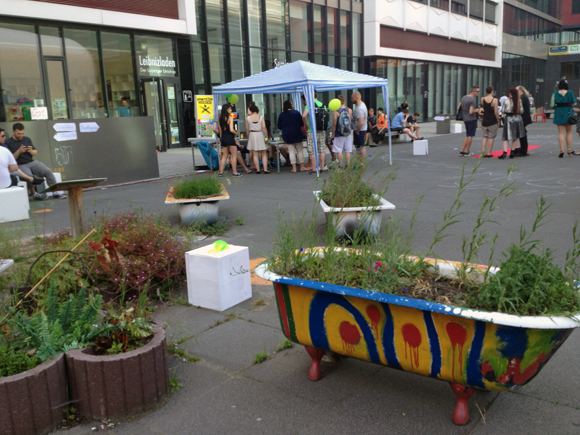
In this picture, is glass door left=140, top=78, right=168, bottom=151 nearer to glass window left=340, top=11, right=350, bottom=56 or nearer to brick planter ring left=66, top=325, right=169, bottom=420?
glass window left=340, top=11, right=350, bottom=56

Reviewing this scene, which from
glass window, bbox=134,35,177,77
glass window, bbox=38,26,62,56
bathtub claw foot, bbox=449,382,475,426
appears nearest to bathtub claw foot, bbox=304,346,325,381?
bathtub claw foot, bbox=449,382,475,426

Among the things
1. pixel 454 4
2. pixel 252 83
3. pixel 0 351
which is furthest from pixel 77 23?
pixel 454 4

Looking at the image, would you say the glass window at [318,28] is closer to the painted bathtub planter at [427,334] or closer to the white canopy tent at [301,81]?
the white canopy tent at [301,81]

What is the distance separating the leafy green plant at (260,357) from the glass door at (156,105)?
16306 millimetres

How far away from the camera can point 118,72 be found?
18.6m

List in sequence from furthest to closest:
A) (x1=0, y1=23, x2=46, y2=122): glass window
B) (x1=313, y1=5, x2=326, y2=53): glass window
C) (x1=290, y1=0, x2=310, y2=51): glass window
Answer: (x1=313, y1=5, x2=326, y2=53): glass window
(x1=290, y1=0, x2=310, y2=51): glass window
(x1=0, y1=23, x2=46, y2=122): glass window

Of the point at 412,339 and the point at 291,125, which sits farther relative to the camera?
the point at 291,125

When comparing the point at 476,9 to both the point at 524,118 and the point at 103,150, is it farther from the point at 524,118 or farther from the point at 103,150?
the point at 103,150

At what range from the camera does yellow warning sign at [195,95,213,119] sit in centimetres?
1614

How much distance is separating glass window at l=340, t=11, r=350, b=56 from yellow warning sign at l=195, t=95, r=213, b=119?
14.9 meters

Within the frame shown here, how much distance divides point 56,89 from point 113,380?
15.8 meters

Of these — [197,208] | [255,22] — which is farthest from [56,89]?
[197,208]

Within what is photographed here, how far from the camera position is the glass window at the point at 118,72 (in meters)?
18.1

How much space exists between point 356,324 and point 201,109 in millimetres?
14119
